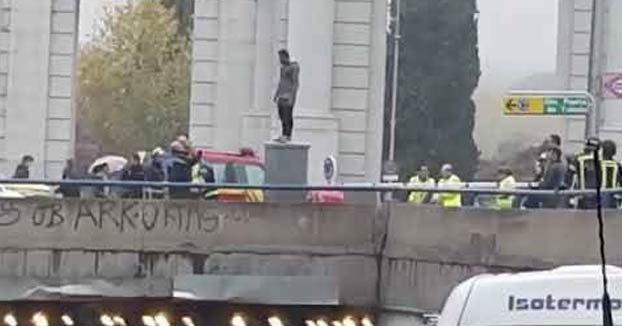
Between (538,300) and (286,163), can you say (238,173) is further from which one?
(538,300)

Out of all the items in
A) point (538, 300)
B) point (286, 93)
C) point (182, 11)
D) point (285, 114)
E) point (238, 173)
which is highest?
point (182, 11)

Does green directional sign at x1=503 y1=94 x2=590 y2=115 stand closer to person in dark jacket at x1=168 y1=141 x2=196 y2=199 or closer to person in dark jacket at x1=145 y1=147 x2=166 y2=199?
person in dark jacket at x1=145 y1=147 x2=166 y2=199

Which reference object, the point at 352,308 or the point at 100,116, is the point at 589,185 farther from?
the point at 100,116

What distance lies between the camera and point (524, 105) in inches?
1302

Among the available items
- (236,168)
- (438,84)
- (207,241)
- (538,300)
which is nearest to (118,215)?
(207,241)

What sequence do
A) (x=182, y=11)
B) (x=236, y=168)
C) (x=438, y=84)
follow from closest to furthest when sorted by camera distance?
1. (x=236, y=168)
2. (x=438, y=84)
3. (x=182, y=11)

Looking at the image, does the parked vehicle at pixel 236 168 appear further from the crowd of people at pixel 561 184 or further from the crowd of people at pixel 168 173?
the crowd of people at pixel 561 184

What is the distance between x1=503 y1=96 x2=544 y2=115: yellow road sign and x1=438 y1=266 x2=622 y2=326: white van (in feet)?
81.4

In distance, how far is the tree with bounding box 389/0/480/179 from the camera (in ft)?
280

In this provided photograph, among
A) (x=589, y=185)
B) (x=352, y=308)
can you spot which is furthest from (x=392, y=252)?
(x=589, y=185)

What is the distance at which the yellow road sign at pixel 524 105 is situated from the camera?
3231 cm

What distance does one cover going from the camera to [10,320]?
21.6 metres

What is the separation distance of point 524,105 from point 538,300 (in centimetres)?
2600

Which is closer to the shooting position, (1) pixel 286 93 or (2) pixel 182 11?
(1) pixel 286 93
